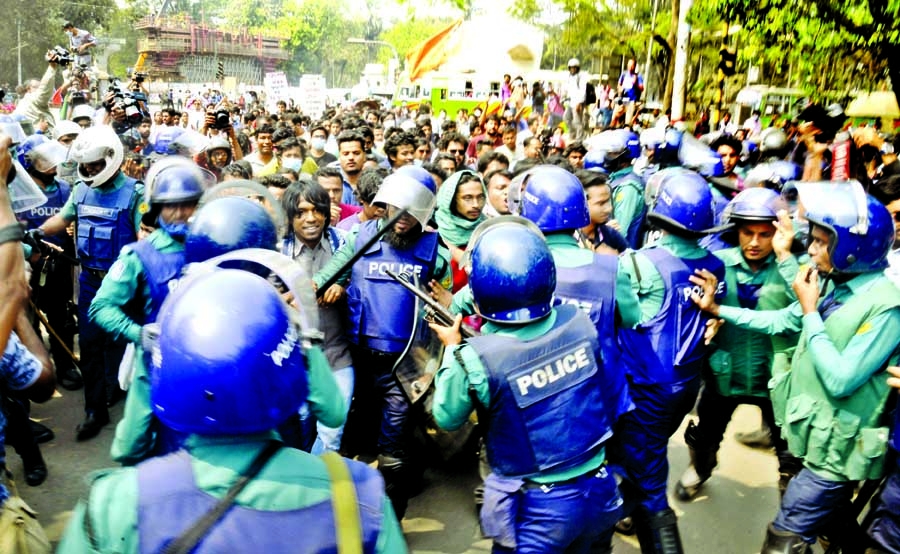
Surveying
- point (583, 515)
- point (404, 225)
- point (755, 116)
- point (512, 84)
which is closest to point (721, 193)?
point (404, 225)

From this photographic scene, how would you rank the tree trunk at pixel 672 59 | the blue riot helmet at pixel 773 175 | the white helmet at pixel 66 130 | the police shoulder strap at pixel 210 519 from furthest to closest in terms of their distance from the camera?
the tree trunk at pixel 672 59
the white helmet at pixel 66 130
the blue riot helmet at pixel 773 175
the police shoulder strap at pixel 210 519

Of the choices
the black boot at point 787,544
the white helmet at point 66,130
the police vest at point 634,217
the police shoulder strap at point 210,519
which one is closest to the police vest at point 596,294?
the black boot at point 787,544

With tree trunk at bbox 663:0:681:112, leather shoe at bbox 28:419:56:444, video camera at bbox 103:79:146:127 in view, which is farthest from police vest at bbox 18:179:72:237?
tree trunk at bbox 663:0:681:112

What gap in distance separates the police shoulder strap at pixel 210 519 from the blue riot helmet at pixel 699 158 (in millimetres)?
5723

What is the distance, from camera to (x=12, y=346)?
262 centimetres

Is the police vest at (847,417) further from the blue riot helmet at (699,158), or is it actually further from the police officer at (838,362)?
the blue riot helmet at (699,158)

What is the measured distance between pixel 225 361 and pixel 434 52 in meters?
26.1

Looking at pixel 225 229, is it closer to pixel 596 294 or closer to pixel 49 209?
pixel 596 294

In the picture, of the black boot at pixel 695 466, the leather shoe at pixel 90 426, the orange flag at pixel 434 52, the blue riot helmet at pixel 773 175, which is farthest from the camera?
the orange flag at pixel 434 52

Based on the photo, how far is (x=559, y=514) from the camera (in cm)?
254

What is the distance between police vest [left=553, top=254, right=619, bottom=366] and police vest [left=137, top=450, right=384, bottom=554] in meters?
1.77

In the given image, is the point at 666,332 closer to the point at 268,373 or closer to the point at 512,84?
the point at 268,373

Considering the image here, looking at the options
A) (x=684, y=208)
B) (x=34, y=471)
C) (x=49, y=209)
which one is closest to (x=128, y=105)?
(x=49, y=209)

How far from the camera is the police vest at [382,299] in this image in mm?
3951
